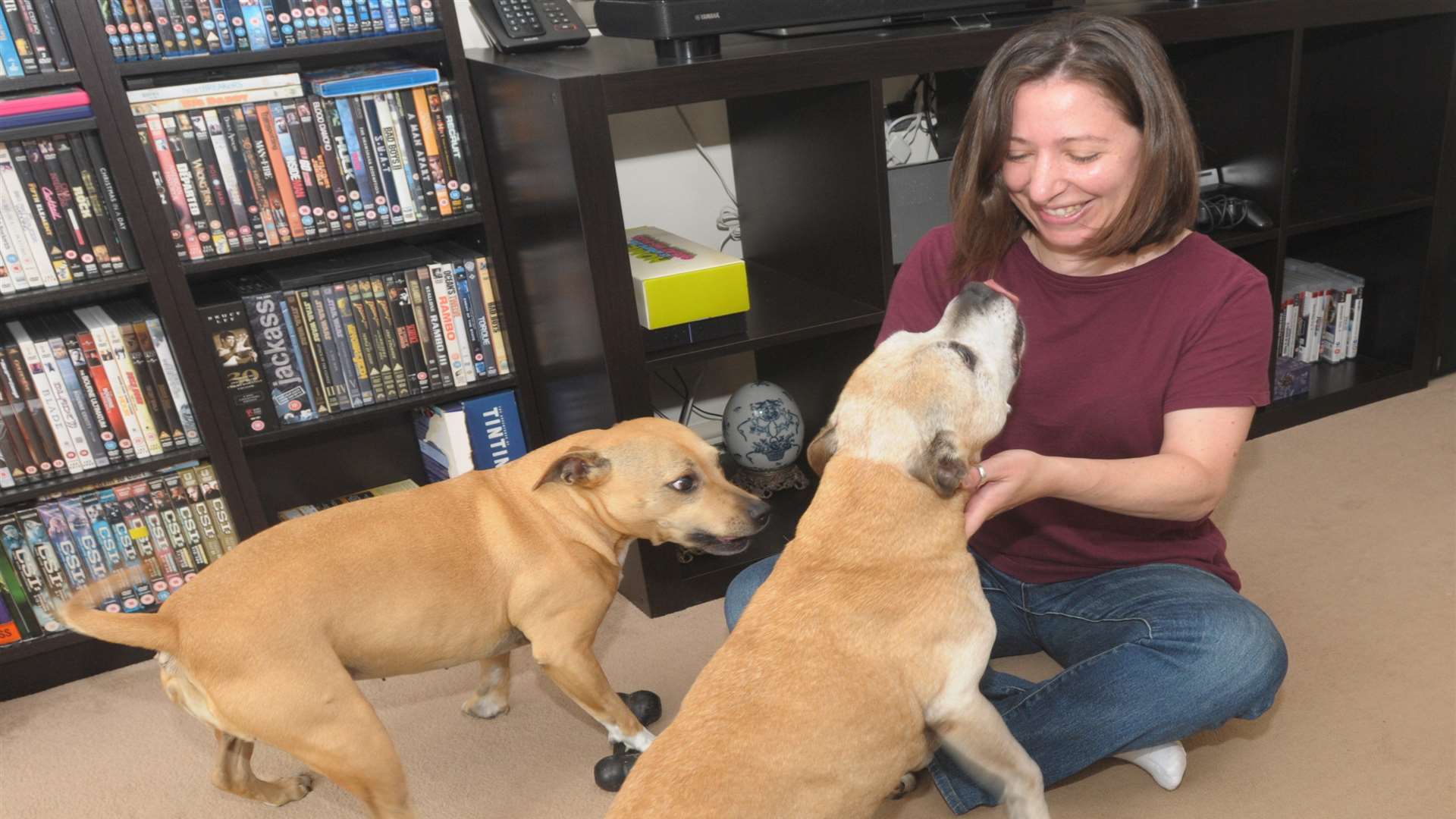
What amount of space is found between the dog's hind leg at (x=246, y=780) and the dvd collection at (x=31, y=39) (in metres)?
1.30

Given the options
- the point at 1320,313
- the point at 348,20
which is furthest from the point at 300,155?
the point at 1320,313

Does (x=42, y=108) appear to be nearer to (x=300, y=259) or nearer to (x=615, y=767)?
(x=300, y=259)

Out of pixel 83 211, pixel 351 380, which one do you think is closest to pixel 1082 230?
pixel 351 380

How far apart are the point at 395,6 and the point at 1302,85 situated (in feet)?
7.97

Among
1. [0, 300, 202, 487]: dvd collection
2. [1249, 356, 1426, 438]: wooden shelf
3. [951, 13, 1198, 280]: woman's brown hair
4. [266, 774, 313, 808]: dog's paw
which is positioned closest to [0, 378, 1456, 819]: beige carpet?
[266, 774, 313, 808]: dog's paw

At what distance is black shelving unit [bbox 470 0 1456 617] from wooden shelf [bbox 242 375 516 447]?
0.41 ft

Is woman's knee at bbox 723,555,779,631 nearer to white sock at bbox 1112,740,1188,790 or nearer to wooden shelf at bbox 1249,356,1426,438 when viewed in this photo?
white sock at bbox 1112,740,1188,790

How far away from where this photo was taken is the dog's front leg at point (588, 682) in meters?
1.75

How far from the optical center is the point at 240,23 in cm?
217

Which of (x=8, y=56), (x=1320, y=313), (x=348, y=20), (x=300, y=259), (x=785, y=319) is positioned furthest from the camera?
(x=1320, y=313)

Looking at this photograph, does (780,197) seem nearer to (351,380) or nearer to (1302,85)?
(351,380)

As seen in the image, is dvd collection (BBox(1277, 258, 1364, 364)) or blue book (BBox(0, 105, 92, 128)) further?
dvd collection (BBox(1277, 258, 1364, 364))

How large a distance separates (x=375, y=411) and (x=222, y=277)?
0.47 meters

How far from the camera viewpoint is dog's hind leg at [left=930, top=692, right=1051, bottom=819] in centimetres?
138
